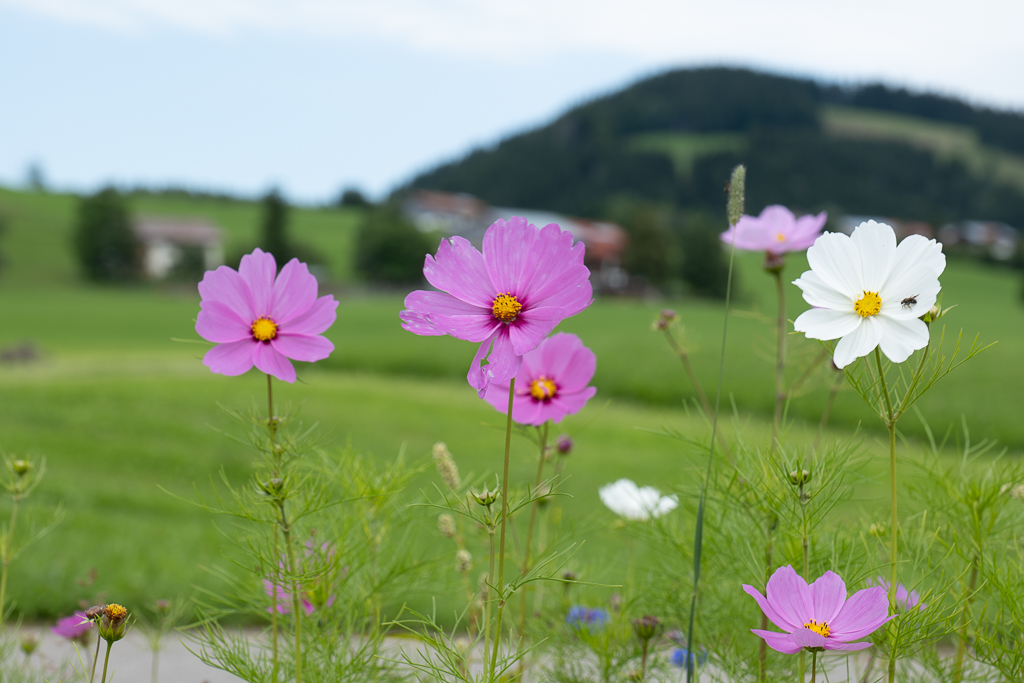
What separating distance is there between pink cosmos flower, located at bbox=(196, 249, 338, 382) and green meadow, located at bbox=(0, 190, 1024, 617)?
8 centimetres

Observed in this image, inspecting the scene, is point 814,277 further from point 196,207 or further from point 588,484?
point 196,207

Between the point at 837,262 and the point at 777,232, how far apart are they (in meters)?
0.59

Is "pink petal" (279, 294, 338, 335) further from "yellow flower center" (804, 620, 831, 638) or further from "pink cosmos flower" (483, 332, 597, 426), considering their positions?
"yellow flower center" (804, 620, 831, 638)

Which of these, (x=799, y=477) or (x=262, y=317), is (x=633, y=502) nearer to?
(x=799, y=477)

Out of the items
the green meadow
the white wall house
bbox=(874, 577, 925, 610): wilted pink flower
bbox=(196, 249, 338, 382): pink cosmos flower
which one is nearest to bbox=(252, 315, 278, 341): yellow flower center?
bbox=(196, 249, 338, 382): pink cosmos flower

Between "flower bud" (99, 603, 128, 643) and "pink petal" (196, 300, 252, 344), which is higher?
"pink petal" (196, 300, 252, 344)

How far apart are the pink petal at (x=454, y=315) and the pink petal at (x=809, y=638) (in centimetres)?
44

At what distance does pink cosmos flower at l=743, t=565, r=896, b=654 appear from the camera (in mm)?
768

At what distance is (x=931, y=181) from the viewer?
76.8 metres

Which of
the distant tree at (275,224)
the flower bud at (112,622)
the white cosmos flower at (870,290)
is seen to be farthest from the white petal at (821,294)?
the distant tree at (275,224)

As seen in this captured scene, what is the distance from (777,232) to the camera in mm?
1382

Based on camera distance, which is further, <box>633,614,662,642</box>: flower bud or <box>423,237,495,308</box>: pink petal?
<box>633,614,662,642</box>: flower bud

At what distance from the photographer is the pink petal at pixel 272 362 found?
3.12 feet

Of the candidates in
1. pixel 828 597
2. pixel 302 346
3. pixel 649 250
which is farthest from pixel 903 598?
pixel 649 250
